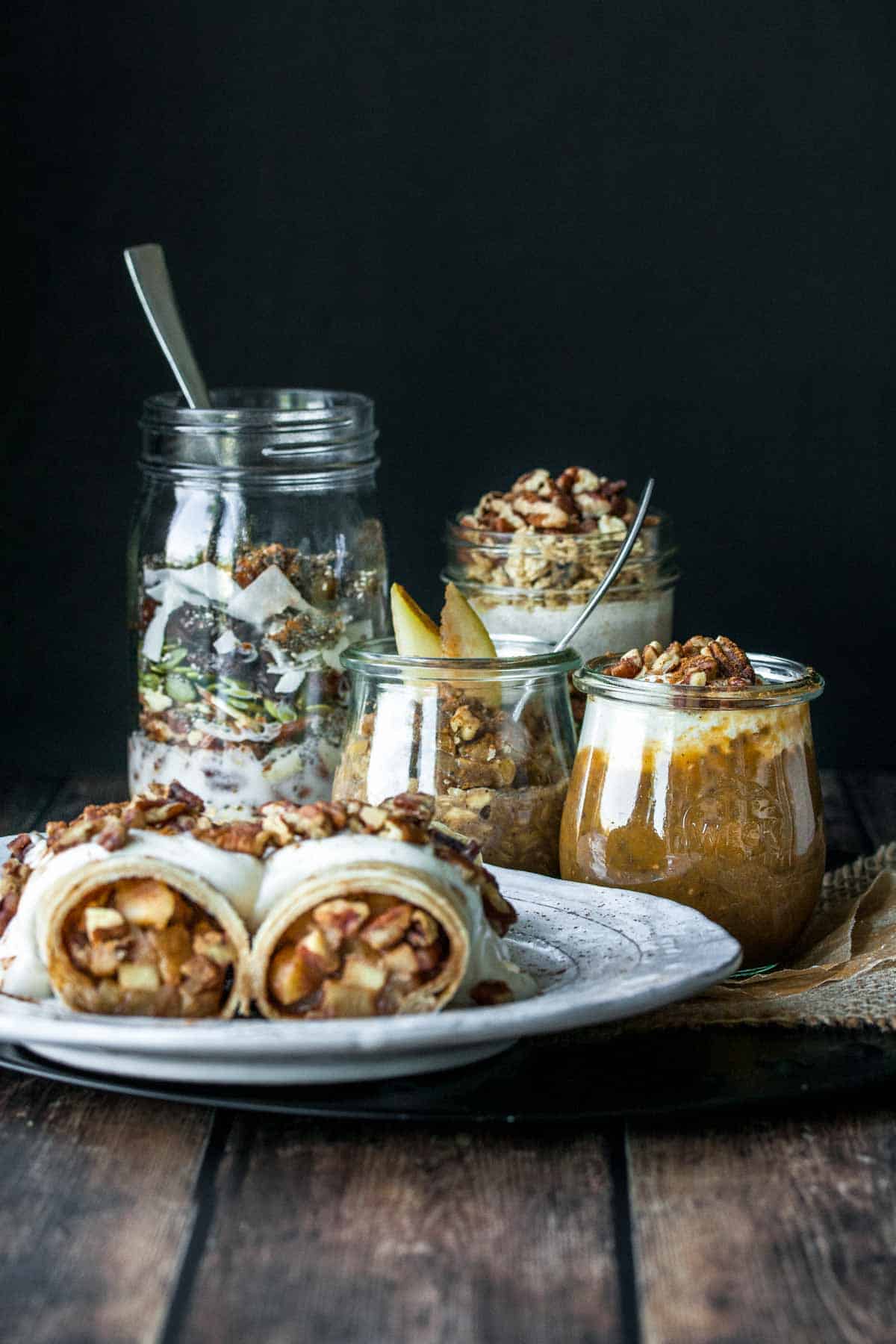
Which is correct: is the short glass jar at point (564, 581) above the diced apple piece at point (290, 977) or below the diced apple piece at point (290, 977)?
above

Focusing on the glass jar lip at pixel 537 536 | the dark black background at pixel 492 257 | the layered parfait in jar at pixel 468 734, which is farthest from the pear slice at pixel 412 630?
the dark black background at pixel 492 257

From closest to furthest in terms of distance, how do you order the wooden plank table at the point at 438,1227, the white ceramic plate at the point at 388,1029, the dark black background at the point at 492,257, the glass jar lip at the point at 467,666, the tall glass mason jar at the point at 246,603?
the wooden plank table at the point at 438,1227 → the white ceramic plate at the point at 388,1029 → the glass jar lip at the point at 467,666 → the tall glass mason jar at the point at 246,603 → the dark black background at the point at 492,257

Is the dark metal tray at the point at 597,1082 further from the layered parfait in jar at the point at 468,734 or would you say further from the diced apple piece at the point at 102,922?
the layered parfait in jar at the point at 468,734

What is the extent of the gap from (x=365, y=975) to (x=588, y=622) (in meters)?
0.70

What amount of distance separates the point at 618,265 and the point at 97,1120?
1.50 meters

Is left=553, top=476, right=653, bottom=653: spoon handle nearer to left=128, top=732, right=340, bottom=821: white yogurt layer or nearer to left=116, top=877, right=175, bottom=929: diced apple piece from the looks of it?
left=128, top=732, right=340, bottom=821: white yogurt layer

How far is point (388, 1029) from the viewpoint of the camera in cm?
93

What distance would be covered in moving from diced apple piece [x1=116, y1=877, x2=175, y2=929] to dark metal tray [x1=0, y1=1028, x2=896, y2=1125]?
0.09 metres

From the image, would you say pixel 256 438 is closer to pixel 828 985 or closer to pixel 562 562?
pixel 562 562

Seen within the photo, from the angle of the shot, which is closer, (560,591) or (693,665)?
(693,665)

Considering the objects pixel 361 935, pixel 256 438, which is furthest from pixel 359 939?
pixel 256 438

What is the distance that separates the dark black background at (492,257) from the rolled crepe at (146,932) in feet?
4.36

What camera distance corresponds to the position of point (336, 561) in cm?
164

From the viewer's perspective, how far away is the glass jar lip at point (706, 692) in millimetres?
1235
